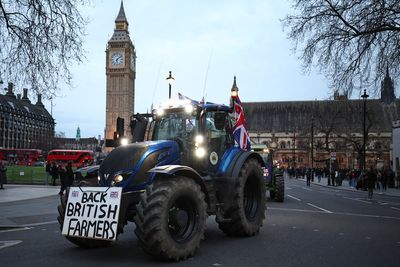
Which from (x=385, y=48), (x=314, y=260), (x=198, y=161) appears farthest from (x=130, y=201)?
(x=385, y=48)

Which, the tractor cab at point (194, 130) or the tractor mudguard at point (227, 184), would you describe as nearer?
the tractor cab at point (194, 130)

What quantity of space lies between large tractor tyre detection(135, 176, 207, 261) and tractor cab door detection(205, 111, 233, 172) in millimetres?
1472

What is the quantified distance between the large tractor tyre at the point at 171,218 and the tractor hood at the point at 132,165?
441 millimetres

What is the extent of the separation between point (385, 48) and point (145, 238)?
16757mm

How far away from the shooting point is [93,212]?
6547 millimetres

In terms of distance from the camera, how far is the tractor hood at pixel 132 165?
680cm

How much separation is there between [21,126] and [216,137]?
13661 centimetres

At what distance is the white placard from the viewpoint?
6.37 meters

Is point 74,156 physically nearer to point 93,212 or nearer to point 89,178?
point 89,178

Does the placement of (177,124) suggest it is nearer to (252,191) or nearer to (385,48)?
(252,191)

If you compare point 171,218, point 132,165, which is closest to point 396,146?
point 171,218

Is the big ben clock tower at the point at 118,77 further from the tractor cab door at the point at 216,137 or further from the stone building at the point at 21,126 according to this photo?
the tractor cab door at the point at 216,137

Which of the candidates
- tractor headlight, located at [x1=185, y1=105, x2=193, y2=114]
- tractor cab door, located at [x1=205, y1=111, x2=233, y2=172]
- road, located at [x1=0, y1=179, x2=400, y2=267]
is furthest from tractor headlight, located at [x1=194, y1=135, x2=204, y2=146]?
road, located at [x1=0, y1=179, x2=400, y2=267]

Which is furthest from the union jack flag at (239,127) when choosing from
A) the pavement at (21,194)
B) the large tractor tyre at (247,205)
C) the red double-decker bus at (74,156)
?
the red double-decker bus at (74,156)
